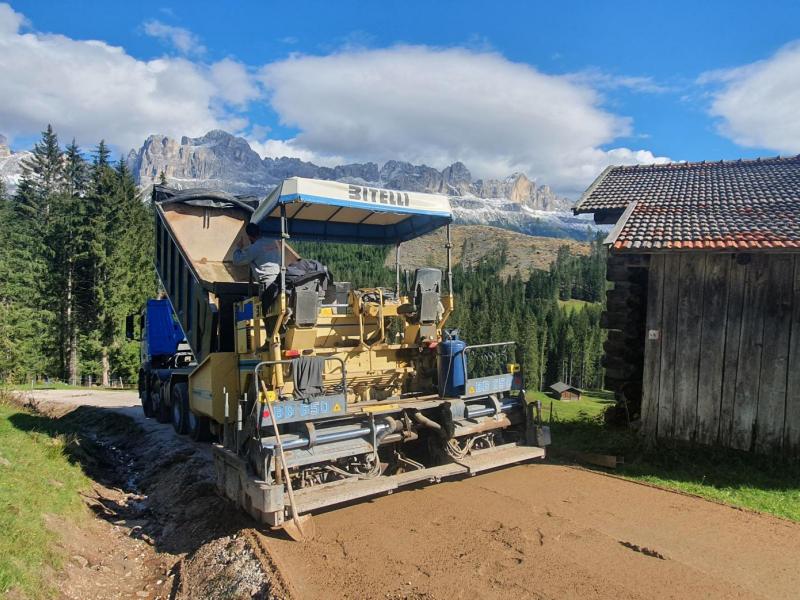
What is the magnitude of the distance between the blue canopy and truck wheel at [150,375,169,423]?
6.16 meters

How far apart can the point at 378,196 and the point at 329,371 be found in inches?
106

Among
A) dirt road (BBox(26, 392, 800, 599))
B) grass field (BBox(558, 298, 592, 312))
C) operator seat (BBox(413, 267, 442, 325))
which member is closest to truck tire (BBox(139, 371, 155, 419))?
dirt road (BBox(26, 392, 800, 599))

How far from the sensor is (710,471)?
28.6 ft

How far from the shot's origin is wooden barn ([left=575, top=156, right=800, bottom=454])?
877cm

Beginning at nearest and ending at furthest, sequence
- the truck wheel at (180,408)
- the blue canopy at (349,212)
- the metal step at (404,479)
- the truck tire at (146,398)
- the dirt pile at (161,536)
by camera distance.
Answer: the dirt pile at (161,536) < the metal step at (404,479) < the blue canopy at (349,212) < the truck wheel at (180,408) < the truck tire at (146,398)

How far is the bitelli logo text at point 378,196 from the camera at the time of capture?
26.9ft

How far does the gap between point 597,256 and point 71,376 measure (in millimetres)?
162156

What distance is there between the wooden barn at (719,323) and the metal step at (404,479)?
299cm

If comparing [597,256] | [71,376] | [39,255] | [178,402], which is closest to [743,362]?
[178,402]

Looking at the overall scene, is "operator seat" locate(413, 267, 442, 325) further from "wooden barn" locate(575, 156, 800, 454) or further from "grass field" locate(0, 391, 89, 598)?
"grass field" locate(0, 391, 89, 598)

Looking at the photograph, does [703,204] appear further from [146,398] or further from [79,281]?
[79,281]

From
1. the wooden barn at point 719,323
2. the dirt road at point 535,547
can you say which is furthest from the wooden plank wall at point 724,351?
the dirt road at point 535,547

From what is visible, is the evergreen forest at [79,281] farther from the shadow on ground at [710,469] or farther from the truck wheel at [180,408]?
the shadow on ground at [710,469]

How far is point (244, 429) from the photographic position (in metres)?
6.87
